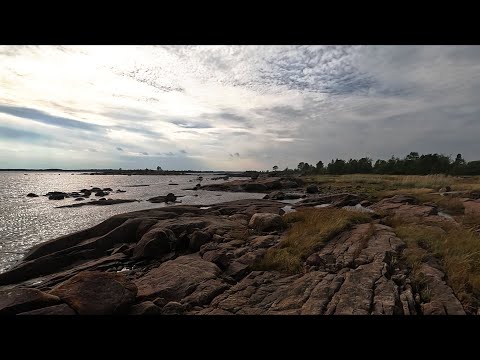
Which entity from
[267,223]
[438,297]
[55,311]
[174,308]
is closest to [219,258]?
[174,308]

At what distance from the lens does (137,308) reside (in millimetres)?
5996

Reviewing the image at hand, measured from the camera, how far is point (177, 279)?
7996mm

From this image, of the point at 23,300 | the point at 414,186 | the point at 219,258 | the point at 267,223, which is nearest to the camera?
the point at 23,300

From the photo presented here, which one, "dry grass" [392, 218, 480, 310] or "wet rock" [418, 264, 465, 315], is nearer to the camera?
"wet rock" [418, 264, 465, 315]

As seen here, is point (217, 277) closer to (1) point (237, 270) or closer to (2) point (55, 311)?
(1) point (237, 270)

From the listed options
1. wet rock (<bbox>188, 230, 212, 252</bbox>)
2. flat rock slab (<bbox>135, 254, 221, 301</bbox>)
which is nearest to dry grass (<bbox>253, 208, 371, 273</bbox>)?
flat rock slab (<bbox>135, 254, 221, 301</bbox>)

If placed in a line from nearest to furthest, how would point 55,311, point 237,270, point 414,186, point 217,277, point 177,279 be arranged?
1. point 55,311
2. point 177,279
3. point 217,277
4. point 237,270
5. point 414,186

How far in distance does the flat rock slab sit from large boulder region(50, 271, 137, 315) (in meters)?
0.79

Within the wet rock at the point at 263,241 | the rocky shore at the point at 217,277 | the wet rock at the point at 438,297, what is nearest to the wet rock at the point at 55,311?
the rocky shore at the point at 217,277

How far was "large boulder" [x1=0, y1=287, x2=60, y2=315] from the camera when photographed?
534 cm

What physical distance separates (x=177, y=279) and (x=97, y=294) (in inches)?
99.3

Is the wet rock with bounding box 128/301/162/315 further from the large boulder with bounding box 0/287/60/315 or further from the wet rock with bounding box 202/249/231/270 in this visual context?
the wet rock with bounding box 202/249/231/270
